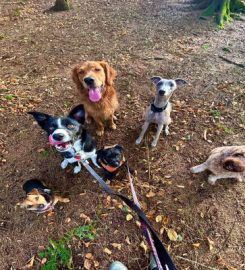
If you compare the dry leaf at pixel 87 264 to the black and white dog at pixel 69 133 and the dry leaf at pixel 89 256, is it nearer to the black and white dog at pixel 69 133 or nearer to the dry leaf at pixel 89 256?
the dry leaf at pixel 89 256

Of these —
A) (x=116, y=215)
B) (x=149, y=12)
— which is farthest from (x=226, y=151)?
(x=149, y=12)

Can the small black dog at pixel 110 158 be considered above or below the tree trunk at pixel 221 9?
below

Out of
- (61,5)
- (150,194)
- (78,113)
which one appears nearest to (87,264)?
(150,194)

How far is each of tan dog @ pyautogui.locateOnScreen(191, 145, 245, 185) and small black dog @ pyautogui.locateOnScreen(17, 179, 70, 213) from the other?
227cm

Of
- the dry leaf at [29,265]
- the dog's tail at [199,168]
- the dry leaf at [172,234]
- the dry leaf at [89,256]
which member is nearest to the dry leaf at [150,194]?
the dry leaf at [172,234]

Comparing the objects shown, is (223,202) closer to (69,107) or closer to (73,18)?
(69,107)

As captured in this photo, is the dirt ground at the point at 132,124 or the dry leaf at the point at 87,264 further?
the dirt ground at the point at 132,124

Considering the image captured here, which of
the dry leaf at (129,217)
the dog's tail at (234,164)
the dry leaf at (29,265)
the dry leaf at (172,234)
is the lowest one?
the dry leaf at (29,265)

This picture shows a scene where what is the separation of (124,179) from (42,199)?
4.38 feet

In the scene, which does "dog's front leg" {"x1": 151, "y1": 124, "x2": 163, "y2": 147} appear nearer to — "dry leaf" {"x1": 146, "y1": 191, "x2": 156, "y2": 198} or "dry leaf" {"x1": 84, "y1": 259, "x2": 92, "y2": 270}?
"dry leaf" {"x1": 146, "y1": 191, "x2": 156, "y2": 198}

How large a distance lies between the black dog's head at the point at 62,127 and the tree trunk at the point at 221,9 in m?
6.54

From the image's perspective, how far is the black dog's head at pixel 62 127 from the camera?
3146 mm

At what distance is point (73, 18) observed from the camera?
8.40 meters

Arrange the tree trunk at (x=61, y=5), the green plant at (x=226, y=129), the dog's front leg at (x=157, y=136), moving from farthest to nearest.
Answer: the tree trunk at (x=61, y=5) → the green plant at (x=226, y=129) → the dog's front leg at (x=157, y=136)
